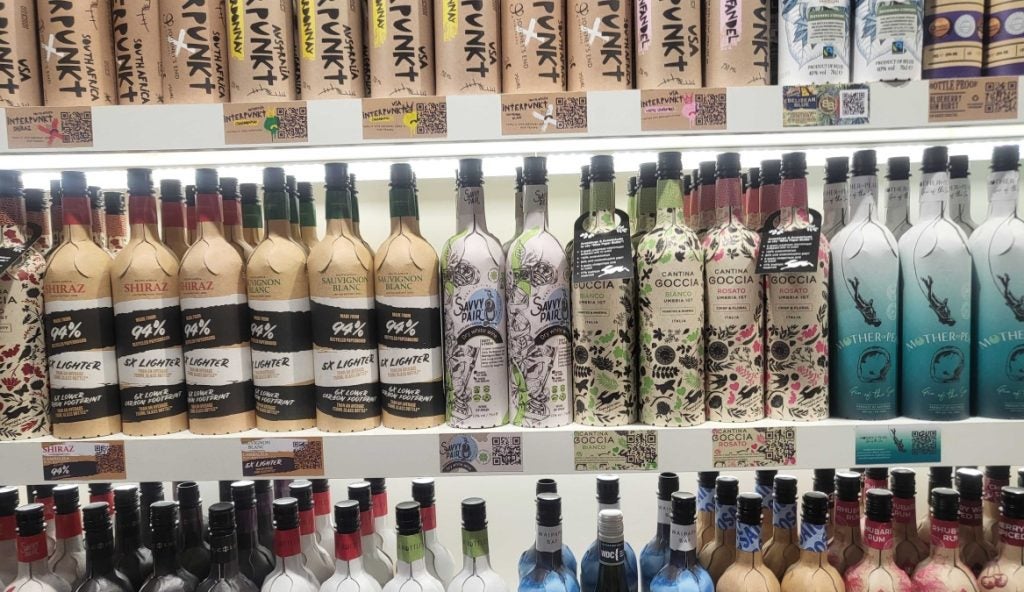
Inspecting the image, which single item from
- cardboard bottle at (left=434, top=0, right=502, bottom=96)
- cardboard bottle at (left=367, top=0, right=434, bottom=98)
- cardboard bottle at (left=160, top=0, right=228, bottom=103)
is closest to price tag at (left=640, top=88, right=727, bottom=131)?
A: cardboard bottle at (left=434, top=0, right=502, bottom=96)

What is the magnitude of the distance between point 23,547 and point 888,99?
1622 mm

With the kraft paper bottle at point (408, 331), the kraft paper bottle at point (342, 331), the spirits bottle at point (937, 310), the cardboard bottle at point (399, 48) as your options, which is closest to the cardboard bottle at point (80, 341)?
the kraft paper bottle at point (342, 331)

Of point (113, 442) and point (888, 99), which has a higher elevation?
point (888, 99)

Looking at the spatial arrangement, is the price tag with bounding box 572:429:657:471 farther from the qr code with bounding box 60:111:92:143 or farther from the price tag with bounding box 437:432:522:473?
the qr code with bounding box 60:111:92:143

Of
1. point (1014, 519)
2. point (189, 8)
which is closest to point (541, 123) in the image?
point (189, 8)

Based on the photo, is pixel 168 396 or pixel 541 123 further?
pixel 168 396

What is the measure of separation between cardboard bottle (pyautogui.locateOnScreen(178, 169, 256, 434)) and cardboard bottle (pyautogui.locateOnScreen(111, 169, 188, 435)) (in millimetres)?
28

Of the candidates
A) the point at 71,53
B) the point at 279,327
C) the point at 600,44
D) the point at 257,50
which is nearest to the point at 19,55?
the point at 71,53

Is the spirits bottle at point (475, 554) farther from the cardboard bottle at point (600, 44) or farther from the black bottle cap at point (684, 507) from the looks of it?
the cardboard bottle at point (600, 44)

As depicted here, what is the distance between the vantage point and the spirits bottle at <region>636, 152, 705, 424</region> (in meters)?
0.98

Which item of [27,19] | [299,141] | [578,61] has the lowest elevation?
[299,141]

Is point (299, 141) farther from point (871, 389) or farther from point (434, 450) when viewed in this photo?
point (871, 389)

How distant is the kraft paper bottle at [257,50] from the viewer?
3.28 feet

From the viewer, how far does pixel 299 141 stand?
937 mm
